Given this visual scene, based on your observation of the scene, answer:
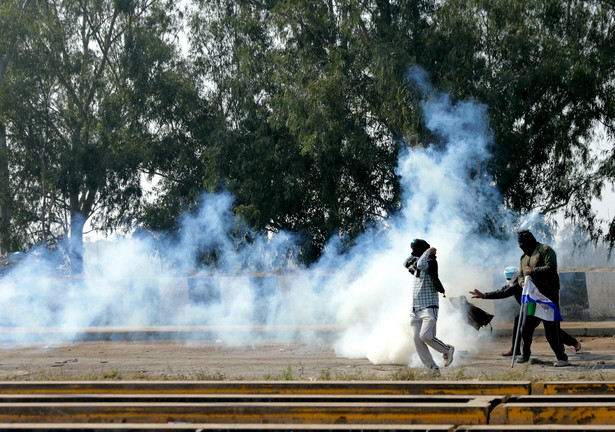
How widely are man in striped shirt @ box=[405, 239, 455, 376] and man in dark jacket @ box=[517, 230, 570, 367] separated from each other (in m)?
1.26

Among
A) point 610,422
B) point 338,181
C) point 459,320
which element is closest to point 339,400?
point 610,422

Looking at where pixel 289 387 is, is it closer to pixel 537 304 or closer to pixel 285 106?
pixel 537 304

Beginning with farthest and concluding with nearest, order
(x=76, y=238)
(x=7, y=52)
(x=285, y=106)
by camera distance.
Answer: (x=76, y=238) → (x=7, y=52) → (x=285, y=106)

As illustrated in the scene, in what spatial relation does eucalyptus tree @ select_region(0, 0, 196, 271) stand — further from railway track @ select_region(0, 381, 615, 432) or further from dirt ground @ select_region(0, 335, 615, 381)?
railway track @ select_region(0, 381, 615, 432)

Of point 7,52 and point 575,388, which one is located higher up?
point 7,52

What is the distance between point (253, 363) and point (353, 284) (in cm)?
300

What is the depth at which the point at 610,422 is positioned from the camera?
15.2 ft

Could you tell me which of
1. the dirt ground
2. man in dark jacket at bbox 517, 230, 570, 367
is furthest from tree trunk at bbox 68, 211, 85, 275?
man in dark jacket at bbox 517, 230, 570, 367

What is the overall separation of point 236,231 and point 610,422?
56.3ft

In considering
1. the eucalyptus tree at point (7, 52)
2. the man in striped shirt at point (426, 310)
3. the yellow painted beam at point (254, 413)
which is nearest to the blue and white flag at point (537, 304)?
the man in striped shirt at point (426, 310)

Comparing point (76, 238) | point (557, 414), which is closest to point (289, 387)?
point (557, 414)

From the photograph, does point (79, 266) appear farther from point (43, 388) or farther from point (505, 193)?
point (43, 388)

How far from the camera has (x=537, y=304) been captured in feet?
28.2

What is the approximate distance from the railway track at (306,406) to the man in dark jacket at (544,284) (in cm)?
303
